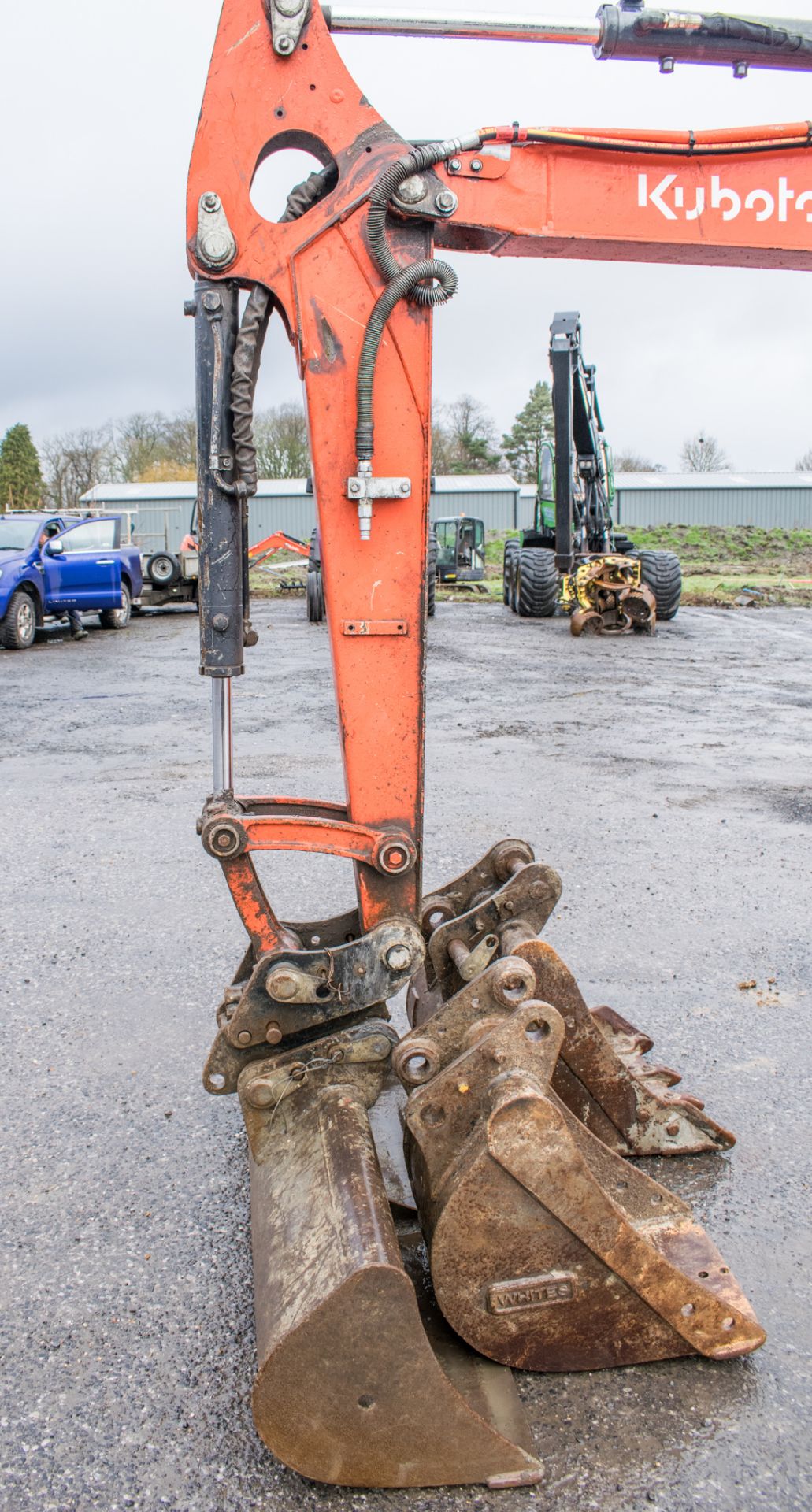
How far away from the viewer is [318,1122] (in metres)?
2.59

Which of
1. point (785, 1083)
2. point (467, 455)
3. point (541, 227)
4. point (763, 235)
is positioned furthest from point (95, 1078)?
point (467, 455)

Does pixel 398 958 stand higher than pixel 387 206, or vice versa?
pixel 387 206

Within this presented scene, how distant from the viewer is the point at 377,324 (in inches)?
103

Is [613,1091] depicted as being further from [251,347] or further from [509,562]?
[509,562]

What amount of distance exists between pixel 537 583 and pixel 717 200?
59.6ft

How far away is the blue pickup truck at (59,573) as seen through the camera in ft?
54.7

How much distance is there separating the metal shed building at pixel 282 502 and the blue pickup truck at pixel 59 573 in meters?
35.3

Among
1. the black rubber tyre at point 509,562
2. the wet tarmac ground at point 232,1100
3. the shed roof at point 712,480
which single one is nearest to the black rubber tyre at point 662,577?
the black rubber tyre at point 509,562

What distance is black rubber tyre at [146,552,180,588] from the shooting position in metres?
24.8

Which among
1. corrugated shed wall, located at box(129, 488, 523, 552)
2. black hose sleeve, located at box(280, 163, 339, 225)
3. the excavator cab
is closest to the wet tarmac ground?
black hose sleeve, located at box(280, 163, 339, 225)

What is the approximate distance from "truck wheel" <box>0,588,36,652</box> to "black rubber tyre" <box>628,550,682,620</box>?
10.5 metres

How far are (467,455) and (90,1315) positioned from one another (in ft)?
245

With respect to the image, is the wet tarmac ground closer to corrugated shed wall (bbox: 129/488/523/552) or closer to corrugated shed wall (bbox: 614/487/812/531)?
corrugated shed wall (bbox: 129/488/523/552)

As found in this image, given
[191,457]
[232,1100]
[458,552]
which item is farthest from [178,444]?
[232,1100]
